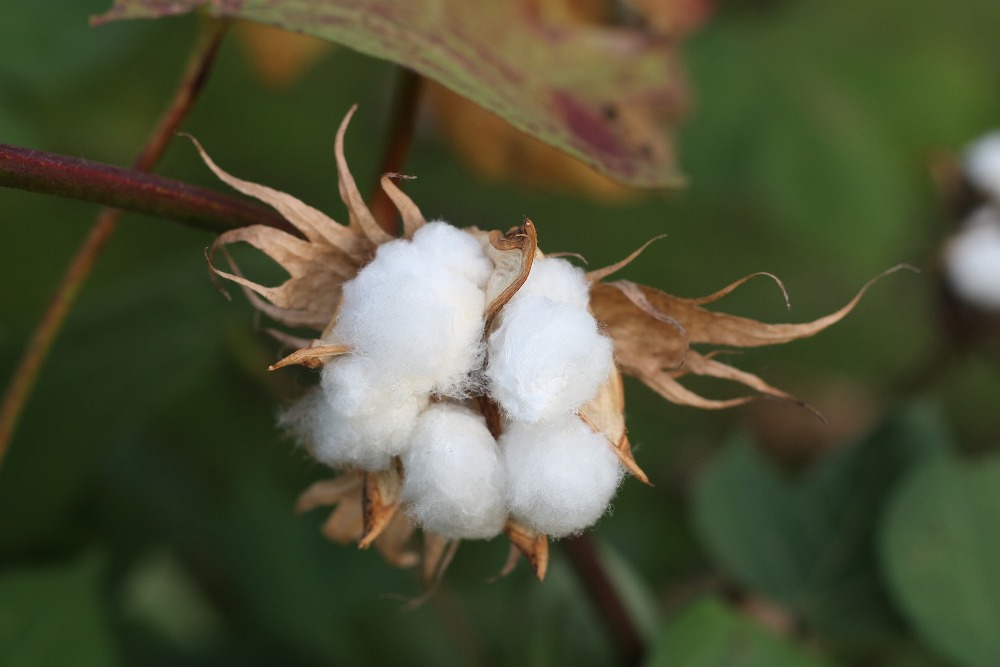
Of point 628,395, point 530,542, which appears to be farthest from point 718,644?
point 628,395

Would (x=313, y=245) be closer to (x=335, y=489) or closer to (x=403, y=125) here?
(x=335, y=489)

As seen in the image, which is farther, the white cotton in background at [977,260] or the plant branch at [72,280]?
the white cotton in background at [977,260]

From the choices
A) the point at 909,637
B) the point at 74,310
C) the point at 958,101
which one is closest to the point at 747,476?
the point at 909,637

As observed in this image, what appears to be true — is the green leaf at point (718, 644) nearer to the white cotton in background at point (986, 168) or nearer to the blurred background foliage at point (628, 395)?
the blurred background foliage at point (628, 395)

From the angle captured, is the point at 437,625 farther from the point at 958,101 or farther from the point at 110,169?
the point at 958,101

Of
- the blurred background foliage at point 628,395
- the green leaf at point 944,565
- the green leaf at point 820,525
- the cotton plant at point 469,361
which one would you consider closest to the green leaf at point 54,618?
the blurred background foliage at point 628,395

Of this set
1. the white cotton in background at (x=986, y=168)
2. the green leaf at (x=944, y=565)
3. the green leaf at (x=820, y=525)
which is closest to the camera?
the green leaf at (x=944, y=565)
